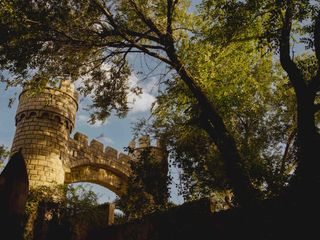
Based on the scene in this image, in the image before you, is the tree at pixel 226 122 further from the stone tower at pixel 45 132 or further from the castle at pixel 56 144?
the stone tower at pixel 45 132

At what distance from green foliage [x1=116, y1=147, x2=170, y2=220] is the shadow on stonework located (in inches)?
312

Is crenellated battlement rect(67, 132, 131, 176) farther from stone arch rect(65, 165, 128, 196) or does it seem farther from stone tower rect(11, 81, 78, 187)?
stone tower rect(11, 81, 78, 187)

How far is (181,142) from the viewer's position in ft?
39.2

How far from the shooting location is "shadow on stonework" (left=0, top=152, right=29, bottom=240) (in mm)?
1196

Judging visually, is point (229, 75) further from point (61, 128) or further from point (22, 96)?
point (22, 96)

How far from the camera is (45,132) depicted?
16641mm

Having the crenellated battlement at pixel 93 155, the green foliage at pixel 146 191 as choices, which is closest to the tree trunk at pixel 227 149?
the green foliage at pixel 146 191

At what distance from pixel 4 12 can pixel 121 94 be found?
190 inches

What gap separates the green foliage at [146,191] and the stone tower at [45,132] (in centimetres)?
654

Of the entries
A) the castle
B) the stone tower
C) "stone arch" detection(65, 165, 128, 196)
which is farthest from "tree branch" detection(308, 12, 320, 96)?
"stone arch" detection(65, 165, 128, 196)

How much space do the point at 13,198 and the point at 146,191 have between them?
28.1 ft

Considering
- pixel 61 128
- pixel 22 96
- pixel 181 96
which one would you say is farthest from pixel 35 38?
pixel 22 96

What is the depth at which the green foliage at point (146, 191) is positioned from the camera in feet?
30.7

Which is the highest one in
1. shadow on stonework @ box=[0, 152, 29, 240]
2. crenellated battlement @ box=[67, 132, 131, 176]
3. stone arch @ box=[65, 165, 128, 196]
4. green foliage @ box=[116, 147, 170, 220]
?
crenellated battlement @ box=[67, 132, 131, 176]
